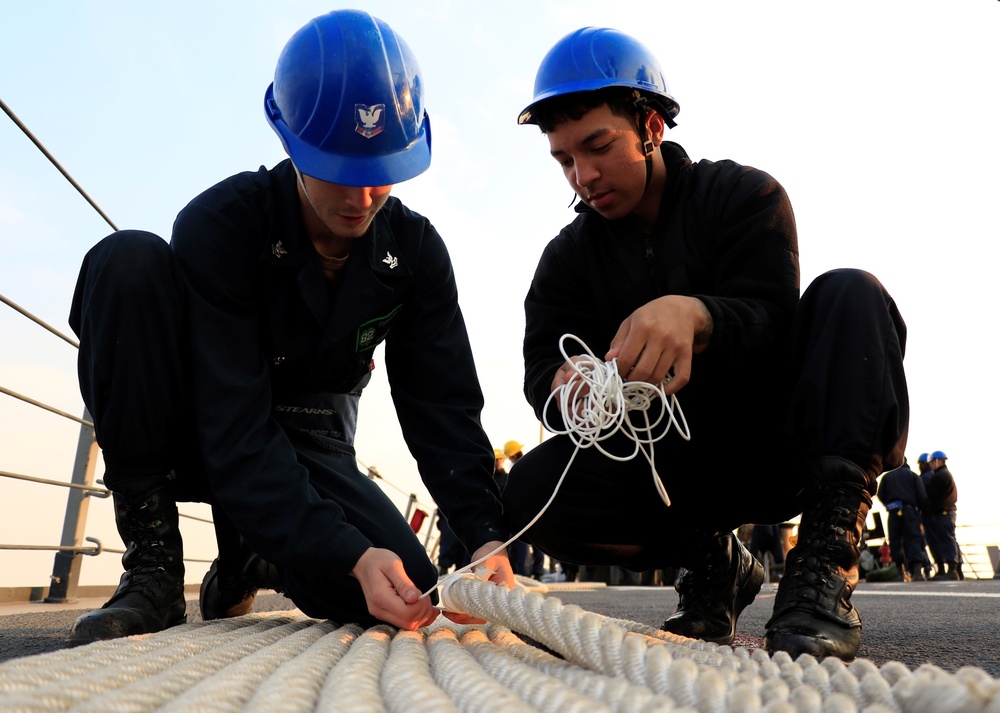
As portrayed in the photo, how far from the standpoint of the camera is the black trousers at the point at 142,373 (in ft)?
4.60

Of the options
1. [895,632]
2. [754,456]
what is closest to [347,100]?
[754,456]

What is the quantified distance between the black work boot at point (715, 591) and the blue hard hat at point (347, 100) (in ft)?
2.83

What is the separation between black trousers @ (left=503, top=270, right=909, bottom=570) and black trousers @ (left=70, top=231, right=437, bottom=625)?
39 centimetres

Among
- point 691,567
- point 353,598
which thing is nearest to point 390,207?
point 353,598

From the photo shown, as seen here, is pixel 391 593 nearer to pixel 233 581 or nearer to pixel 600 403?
pixel 600 403

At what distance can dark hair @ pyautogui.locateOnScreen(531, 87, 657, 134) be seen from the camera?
1543 millimetres

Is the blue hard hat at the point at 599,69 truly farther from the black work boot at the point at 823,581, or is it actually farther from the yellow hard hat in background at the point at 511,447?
the yellow hard hat in background at the point at 511,447

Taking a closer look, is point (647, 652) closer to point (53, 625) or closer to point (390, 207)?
point (390, 207)

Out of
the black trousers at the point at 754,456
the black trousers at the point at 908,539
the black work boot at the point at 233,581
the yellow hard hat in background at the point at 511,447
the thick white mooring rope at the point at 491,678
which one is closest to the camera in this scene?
the thick white mooring rope at the point at 491,678

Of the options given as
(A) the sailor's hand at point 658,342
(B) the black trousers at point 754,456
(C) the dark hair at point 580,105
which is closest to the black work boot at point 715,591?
(B) the black trousers at point 754,456

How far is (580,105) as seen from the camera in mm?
1545

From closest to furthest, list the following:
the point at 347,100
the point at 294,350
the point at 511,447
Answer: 1. the point at 347,100
2. the point at 294,350
3. the point at 511,447

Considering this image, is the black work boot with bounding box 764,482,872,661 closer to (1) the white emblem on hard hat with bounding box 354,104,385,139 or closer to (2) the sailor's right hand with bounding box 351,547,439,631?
(2) the sailor's right hand with bounding box 351,547,439,631

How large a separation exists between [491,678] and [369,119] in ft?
2.98
